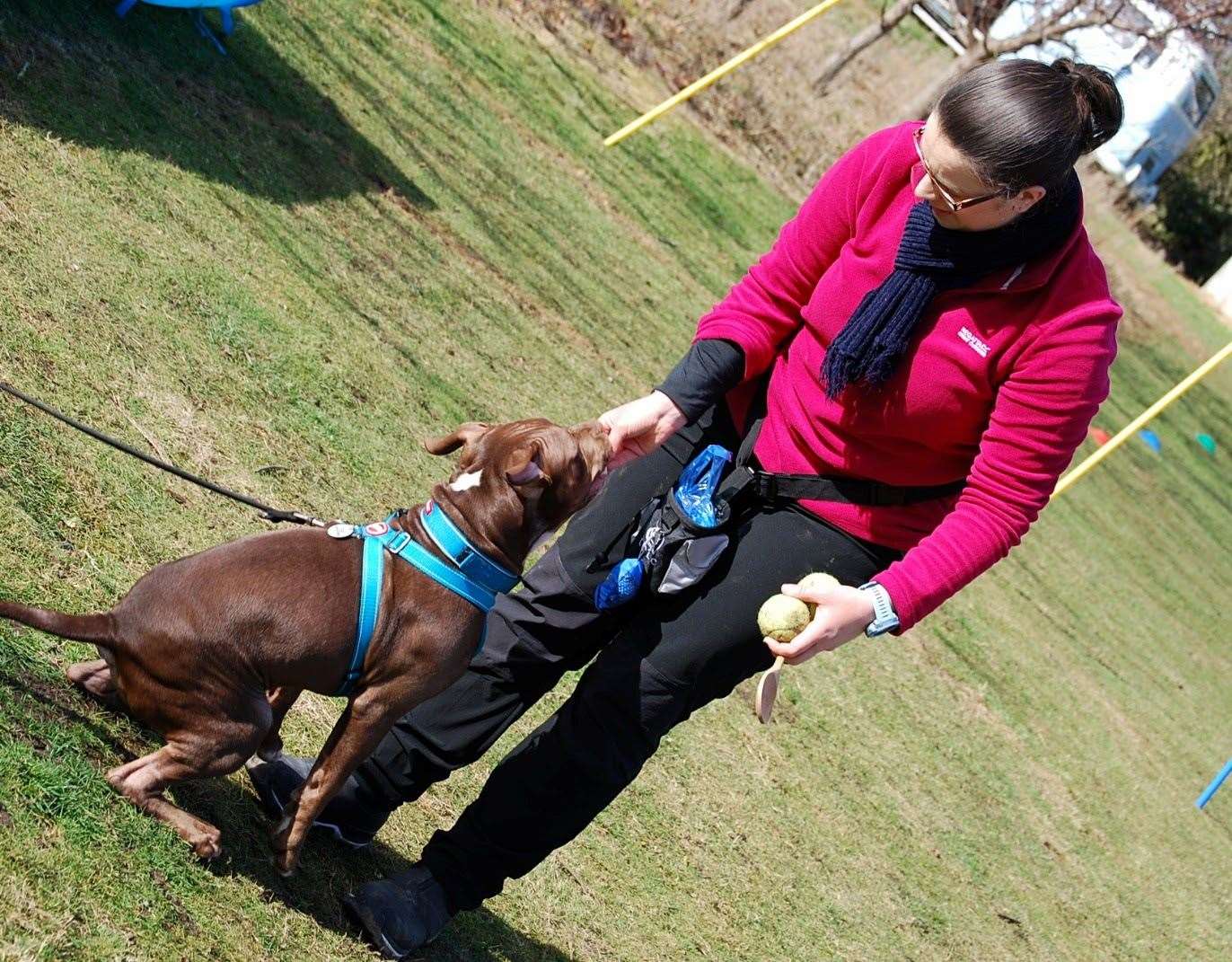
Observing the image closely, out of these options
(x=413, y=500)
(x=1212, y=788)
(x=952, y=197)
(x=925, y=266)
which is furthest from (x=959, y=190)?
(x=1212, y=788)

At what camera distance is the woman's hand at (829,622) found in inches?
122

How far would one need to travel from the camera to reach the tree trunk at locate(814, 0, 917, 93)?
63.8 ft

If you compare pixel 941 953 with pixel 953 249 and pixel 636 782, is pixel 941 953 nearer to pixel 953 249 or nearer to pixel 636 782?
pixel 636 782

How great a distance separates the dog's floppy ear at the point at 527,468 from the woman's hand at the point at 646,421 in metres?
0.22

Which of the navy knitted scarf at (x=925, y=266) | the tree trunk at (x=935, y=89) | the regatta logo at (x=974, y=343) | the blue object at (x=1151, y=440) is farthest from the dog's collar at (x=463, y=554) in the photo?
the blue object at (x=1151, y=440)

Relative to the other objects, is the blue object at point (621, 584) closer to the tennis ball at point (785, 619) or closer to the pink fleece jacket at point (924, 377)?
the tennis ball at point (785, 619)

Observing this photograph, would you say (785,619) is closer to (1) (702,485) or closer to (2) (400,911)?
(1) (702,485)

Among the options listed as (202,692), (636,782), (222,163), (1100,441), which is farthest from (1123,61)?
(202,692)

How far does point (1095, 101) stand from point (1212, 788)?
7.55 meters

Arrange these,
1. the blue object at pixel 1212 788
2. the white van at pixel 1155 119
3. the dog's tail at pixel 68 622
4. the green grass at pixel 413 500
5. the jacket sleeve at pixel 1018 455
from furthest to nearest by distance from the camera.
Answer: the white van at pixel 1155 119, the blue object at pixel 1212 788, the green grass at pixel 413 500, the jacket sleeve at pixel 1018 455, the dog's tail at pixel 68 622

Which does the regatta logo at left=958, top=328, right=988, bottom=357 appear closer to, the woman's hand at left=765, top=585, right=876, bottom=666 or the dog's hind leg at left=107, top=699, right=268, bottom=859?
the woman's hand at left=765, top=585, right=876, bottom=666

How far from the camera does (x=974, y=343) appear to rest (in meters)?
3.26

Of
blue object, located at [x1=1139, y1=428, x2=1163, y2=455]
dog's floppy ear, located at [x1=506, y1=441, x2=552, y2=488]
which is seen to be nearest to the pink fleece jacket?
dog's floppy ear, located at [x1=506, y1=441, x2=552, y2=488]

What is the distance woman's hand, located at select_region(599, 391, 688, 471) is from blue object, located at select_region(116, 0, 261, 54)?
528cm
